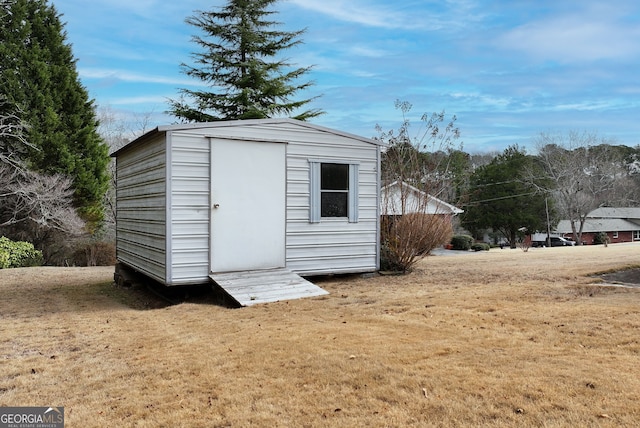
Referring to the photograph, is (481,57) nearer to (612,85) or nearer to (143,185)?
(612,85)

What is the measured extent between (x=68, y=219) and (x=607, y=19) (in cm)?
1642

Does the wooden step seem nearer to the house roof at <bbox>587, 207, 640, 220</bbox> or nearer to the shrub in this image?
the shrub

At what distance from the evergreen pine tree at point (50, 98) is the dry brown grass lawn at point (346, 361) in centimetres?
1194

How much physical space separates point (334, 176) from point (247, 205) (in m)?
1.74

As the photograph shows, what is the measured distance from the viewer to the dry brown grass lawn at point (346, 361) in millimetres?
2936

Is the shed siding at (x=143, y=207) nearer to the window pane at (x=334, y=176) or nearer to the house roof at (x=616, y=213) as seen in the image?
the window pane at (x=334, y=176)

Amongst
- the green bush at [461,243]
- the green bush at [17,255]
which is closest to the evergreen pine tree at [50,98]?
the green bush at [17,255]

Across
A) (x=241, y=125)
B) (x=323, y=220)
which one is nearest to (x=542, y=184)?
(x=323, y=220)

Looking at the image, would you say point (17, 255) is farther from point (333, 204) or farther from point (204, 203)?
point (333, 204)

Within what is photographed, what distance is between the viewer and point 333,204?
8797 mm

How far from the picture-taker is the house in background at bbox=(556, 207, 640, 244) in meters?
48.7

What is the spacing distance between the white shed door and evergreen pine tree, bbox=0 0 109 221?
1164 centimetres

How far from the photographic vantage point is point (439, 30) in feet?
39.7

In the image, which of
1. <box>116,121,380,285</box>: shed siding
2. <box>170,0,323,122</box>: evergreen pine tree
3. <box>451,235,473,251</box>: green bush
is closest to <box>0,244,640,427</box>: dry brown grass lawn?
<box>116,121,380,285</box>: shed siding
